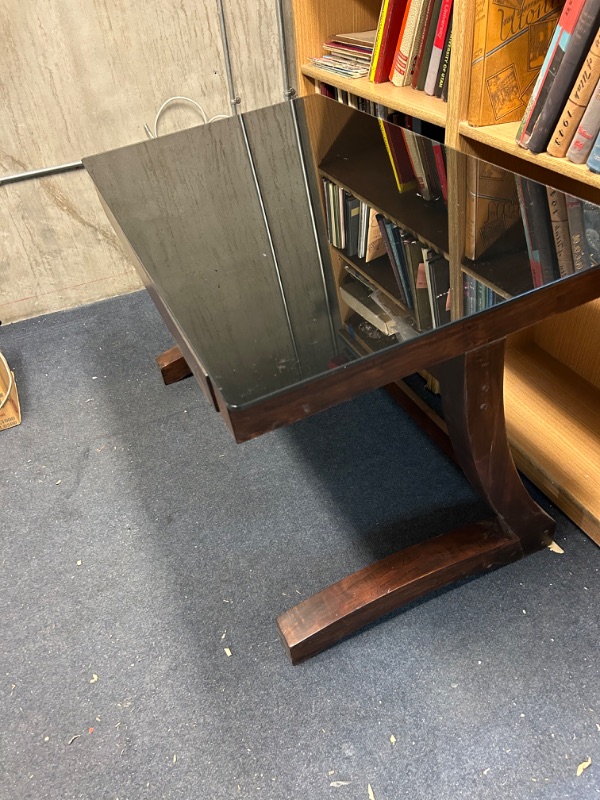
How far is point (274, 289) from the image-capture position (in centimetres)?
85

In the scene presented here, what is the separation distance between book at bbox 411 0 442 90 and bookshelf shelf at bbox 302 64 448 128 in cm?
2

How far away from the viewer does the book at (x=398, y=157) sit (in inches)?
42.6

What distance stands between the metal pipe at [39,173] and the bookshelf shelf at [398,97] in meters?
0.78

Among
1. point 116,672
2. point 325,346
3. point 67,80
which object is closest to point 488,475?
point 325,346

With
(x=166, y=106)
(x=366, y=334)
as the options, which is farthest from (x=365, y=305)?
(x=166, y=106)

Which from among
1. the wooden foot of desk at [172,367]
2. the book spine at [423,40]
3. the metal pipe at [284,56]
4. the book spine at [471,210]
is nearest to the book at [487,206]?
the book spine at [471,210]

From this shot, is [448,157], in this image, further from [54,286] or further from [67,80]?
[54,286]

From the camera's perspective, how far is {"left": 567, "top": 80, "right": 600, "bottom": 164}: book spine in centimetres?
93

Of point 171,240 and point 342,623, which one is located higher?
point 171,240

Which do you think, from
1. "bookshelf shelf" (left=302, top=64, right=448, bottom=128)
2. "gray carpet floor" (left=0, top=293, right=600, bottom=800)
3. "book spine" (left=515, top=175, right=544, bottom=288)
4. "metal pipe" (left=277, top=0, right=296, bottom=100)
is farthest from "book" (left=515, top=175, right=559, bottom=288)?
"metal pipe" (left=277, top=0, right=296, bottom=100)

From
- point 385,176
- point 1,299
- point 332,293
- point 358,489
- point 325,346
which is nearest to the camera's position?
point 325,346

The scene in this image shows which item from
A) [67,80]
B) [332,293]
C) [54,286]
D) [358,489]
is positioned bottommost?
[358,489]

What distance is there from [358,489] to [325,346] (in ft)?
2.20

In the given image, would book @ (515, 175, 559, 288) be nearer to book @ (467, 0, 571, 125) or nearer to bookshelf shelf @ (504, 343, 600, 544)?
book @ (467, 0, 571, 125)
